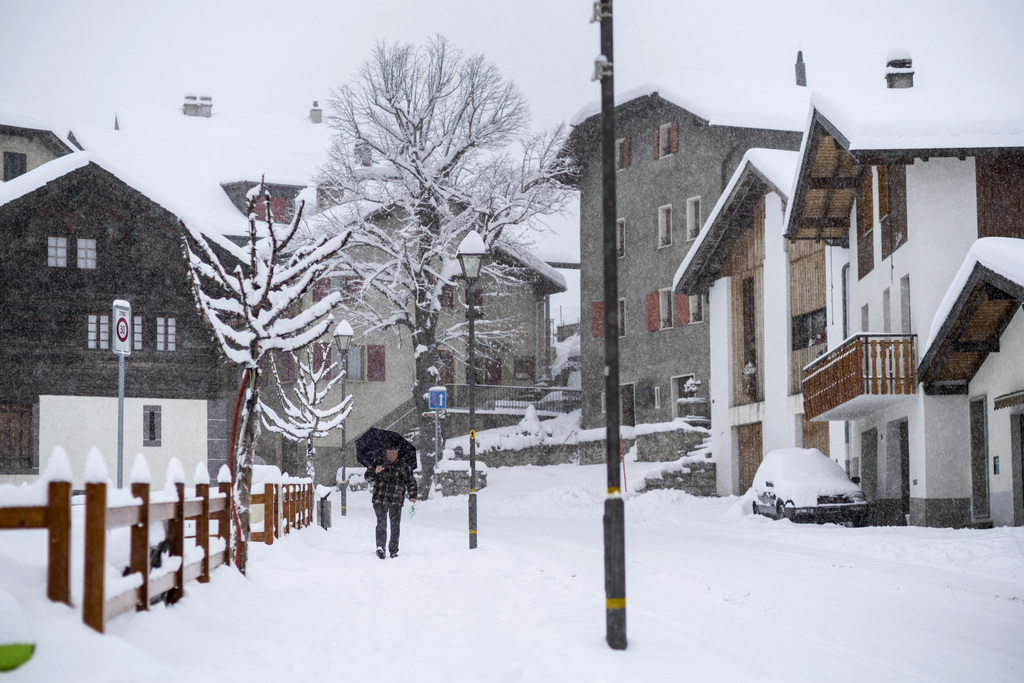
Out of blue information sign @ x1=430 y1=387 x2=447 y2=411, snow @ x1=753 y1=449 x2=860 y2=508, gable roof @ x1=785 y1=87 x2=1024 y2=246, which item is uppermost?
gable roof @ x1=785 y1=87 x2=1024 y2=246

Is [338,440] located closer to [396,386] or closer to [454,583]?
[396,386]

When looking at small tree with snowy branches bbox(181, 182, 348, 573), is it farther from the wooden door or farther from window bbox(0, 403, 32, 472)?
the wooden door

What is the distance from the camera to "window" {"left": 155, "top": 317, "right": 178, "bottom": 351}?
1271 inches

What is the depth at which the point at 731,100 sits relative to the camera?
4253 cm

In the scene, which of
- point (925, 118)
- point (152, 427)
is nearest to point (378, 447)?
point (925, 118)

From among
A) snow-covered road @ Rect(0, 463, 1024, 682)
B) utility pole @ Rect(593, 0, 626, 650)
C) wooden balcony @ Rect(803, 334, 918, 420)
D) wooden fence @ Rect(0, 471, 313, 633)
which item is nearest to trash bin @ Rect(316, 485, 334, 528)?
snow-covered road @ Rect(0, 463, 1024, 682)

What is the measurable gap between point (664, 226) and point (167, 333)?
63.1 ft

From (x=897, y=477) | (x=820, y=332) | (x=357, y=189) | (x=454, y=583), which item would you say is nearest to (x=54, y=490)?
(x=454, y=583)

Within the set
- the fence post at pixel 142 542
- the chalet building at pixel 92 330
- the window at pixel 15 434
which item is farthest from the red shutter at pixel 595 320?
the fence post at pixel 142 542

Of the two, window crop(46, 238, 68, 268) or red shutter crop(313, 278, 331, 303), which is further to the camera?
red shutter crop(313, 278, 331, 303)

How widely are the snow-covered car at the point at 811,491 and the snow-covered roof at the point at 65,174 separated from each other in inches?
667

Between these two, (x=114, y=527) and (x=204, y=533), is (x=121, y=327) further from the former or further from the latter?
(x=114, y=527)

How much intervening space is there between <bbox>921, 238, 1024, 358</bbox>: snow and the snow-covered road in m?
3.77

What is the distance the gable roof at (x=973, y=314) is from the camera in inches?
697
